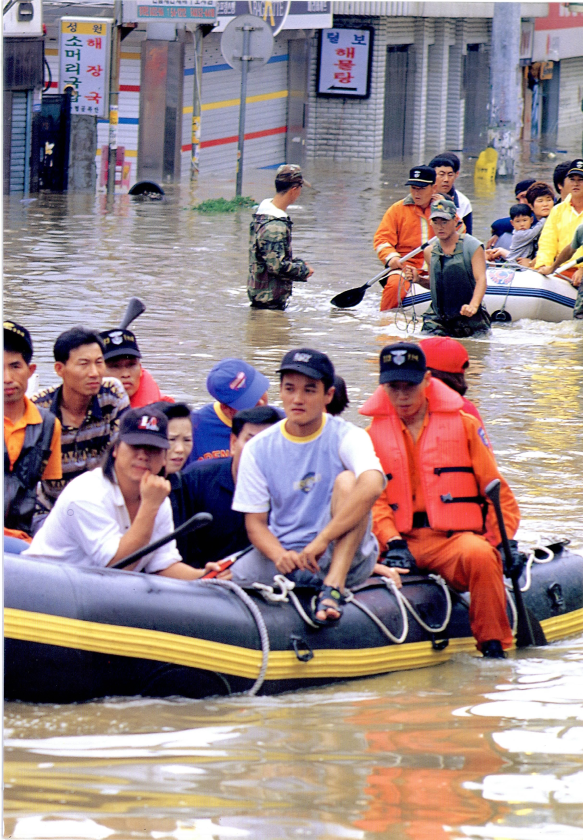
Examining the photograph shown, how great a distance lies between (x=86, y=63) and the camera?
19.9m

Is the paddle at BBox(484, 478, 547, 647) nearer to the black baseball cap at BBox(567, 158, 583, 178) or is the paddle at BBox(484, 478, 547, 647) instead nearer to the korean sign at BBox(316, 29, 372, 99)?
the black baseball cap at BBox(567, 158, 583, 178)

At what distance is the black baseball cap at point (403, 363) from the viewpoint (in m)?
5.29

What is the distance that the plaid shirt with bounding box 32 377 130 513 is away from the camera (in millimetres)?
5613

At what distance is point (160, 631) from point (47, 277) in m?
9.58

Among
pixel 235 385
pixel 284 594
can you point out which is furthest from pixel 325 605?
pixel 235 385

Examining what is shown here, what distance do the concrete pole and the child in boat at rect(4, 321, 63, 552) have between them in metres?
21.4

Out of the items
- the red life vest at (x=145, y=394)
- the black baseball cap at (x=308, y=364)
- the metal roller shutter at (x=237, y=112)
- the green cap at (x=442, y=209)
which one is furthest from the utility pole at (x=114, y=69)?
the black baseball cap at (x=308, y=364)

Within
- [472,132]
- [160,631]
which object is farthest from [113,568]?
[472,132]

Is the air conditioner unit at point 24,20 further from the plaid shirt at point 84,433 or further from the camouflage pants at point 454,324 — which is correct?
the plaid shirt at point 84,433

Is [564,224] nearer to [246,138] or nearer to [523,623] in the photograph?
[523,623]

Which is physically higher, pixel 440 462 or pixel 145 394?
pixel 145 394

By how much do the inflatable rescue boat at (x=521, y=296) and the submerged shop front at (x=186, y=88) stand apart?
8.31m

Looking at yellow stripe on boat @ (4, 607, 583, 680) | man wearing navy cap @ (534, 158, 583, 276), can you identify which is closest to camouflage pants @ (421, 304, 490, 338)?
man wearing navy cap @ (534, 158, 583, 276)

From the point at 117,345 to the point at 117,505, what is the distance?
1.63 m
